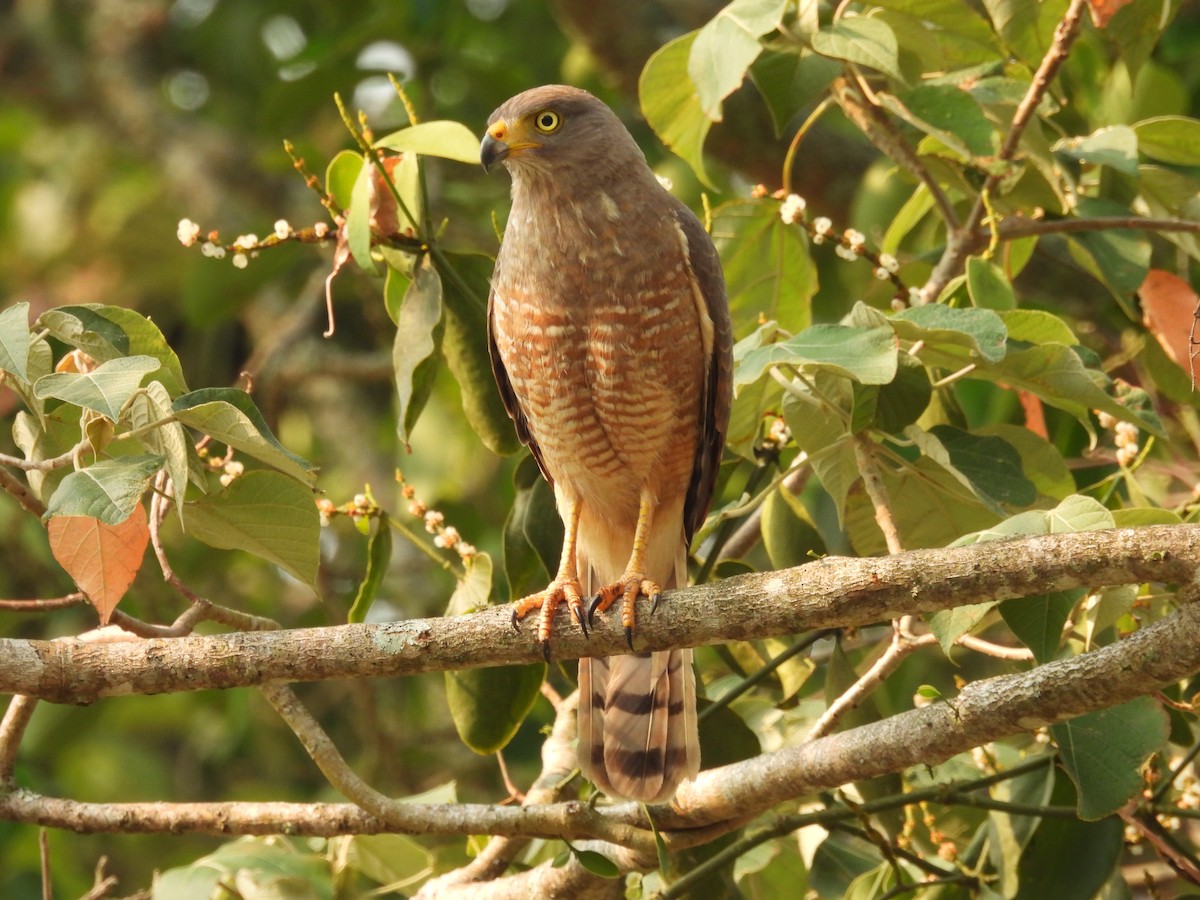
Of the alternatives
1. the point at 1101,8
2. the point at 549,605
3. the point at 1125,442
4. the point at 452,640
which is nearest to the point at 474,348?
the point at 549,605

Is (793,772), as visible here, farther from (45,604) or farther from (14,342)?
(14,342)

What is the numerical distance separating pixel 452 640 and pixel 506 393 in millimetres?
1063

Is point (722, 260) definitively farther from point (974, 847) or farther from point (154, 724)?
point (154, 724)

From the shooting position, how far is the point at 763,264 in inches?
145

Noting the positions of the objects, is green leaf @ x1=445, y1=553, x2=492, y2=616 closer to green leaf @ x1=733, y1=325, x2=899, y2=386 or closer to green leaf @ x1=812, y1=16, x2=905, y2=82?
green leaf @ x1=733, y1=325, x2=899, y2=386

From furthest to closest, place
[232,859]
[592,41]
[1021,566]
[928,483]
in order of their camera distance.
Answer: [592,41]
[232,859]
[928,483]
[1021,566]

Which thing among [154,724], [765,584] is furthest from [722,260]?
[154,724]

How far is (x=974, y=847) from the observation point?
3.28 meters

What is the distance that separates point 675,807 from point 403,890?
111cm

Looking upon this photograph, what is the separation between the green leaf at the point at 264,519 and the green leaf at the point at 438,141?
785 mm

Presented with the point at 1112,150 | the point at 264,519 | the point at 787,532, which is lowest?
the point at 787,532

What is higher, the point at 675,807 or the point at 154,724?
the point at 675,807

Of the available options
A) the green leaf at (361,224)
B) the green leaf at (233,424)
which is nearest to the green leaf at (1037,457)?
the green leaf at (361,224)

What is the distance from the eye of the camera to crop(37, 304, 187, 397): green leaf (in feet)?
8.28
